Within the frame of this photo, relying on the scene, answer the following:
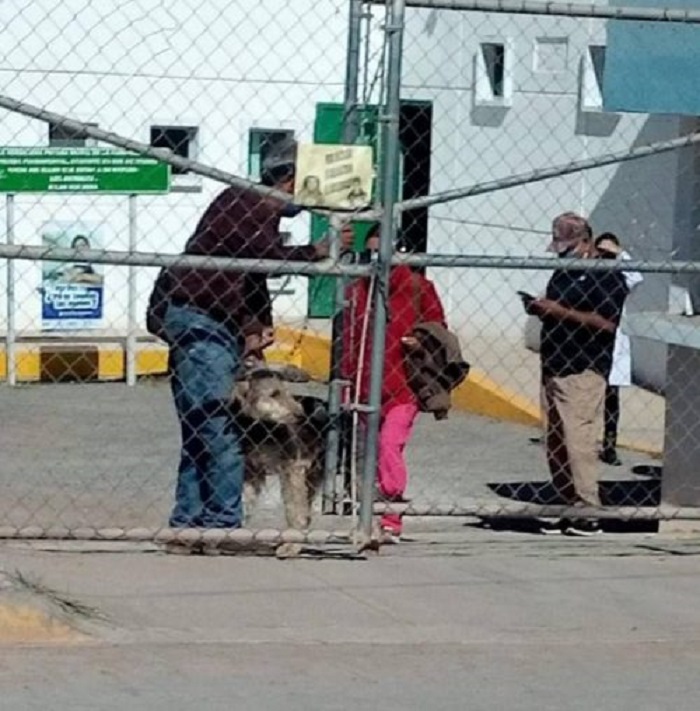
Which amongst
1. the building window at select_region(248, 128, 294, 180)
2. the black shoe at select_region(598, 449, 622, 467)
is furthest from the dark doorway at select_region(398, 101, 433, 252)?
the black shoe at select_region(598, 449, 622, 467)

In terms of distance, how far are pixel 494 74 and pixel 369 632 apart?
1079 centimetres

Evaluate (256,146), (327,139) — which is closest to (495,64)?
(256,146)

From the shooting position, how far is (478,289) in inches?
649

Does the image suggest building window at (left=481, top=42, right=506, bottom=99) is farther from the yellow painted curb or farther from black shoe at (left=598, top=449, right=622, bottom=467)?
the yellow painted curb

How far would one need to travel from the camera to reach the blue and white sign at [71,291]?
16875mm

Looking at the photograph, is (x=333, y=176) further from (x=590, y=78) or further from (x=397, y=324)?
(x=590, y=78)

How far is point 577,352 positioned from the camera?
36.2 ft

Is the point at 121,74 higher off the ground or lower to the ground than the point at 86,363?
higher

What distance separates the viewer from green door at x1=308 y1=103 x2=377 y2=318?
963cm

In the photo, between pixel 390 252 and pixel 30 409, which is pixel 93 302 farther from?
pixel 390 252

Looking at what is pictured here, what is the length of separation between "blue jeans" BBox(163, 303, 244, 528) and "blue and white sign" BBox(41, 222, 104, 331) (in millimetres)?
7885

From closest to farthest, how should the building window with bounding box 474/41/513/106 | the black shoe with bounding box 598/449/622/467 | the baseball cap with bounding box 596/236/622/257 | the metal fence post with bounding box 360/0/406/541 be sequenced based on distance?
the metal fence post with bounding box 360/0/406/541, the baseball cap with bounding box 596/236/622/257, the black shoe with bounding box 598/449/622/467, the building window with bounding box 474/41/513/106

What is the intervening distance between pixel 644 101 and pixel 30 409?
6087mm

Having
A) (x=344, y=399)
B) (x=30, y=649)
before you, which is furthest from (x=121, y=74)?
(x=30, y=649)
